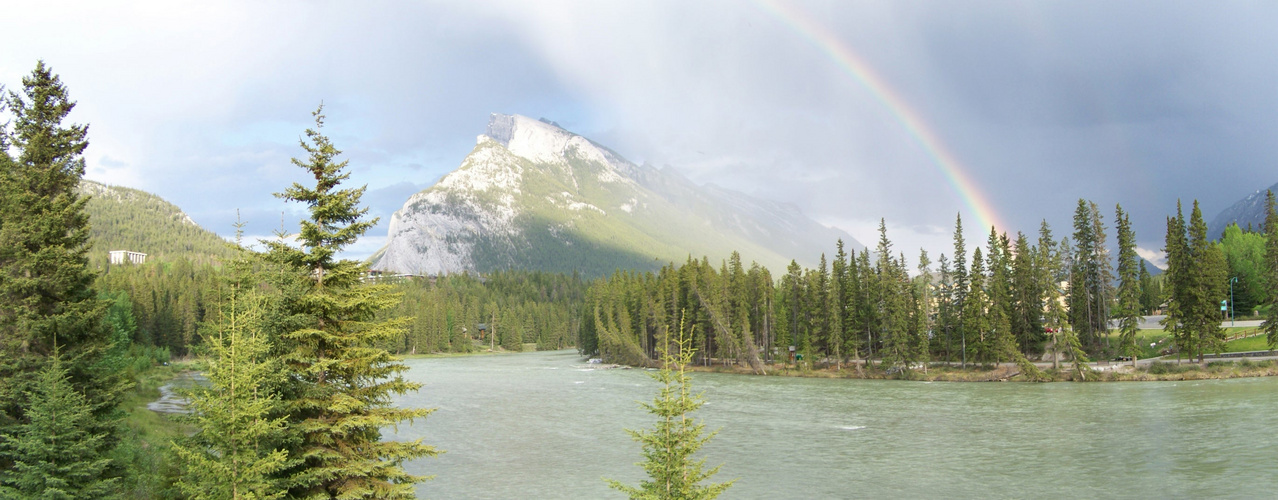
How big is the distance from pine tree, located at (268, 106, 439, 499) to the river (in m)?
17.2

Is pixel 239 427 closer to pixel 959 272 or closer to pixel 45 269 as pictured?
pixel 45 269

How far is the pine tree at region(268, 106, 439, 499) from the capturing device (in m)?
19.1

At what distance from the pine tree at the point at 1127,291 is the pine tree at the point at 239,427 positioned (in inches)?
3695

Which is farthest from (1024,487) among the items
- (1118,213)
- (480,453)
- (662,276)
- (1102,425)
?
(662,276)

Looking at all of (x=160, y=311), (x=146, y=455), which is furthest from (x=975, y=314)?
(x=160, y=311)

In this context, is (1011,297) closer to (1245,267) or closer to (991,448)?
(1245,267)

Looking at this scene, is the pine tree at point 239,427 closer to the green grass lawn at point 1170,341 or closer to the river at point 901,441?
the river at point 901,441

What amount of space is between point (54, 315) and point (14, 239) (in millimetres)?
3099

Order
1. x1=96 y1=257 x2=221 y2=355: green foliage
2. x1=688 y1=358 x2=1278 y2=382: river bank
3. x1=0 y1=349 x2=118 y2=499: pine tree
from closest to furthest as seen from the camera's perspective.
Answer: x1=0 y1=349 x2=118 y2=499: pine tree → x1=688 y1=358 x2=1278 y2=382: river bank → x1=96 y1=257 x2=221 y2=355: green foliage

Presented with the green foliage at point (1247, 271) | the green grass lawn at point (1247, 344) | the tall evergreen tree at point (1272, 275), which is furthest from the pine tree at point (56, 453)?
the green foliage at point (1247, 271)

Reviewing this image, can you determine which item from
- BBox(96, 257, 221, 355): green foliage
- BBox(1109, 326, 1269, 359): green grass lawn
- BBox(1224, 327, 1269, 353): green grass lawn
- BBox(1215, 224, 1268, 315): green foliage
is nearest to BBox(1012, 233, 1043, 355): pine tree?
BBox(1109, 326, 1269, 359): green grass lawn

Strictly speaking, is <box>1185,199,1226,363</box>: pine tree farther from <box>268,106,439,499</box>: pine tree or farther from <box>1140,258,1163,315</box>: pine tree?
<box>268,106,439,499</box>: pine tree

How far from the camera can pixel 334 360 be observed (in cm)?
1883

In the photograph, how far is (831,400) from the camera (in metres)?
74.4
